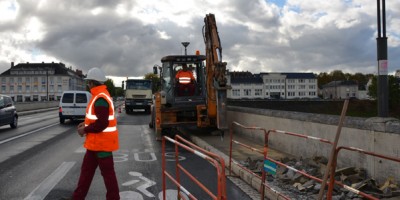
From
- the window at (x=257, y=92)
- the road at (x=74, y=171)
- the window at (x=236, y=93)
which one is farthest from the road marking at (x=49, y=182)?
the window at (x=257, y=92)

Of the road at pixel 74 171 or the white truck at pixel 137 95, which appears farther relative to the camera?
the white truck at pixel 137 95

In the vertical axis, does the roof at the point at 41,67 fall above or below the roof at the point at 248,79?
above

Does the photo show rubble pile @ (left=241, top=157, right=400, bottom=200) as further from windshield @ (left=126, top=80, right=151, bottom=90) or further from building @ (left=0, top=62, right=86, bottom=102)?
building @ (left=0, top=62, right=86, bottom=102)

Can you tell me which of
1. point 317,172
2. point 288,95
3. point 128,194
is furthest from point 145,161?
point 288,95

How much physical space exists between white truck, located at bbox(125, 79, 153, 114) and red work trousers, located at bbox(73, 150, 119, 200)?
116 ft

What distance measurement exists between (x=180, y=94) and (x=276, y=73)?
6362 inches

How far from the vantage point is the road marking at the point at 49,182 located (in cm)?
691

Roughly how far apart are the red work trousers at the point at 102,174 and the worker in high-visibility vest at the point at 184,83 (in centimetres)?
1082

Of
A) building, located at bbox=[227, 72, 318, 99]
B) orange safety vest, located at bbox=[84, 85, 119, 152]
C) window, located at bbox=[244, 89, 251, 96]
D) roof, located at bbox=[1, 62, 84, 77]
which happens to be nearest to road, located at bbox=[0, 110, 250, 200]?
orange safety vest, located at bbox=[84, 85, 119, 152]

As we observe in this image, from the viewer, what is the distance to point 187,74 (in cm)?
1664

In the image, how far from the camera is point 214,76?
14711 mm

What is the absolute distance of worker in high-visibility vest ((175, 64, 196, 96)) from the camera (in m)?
16.5

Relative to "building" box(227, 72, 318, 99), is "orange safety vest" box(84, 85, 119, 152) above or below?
below

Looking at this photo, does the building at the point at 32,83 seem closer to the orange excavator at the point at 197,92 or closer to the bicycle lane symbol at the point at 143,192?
the orange excavator at the point at 197,92
